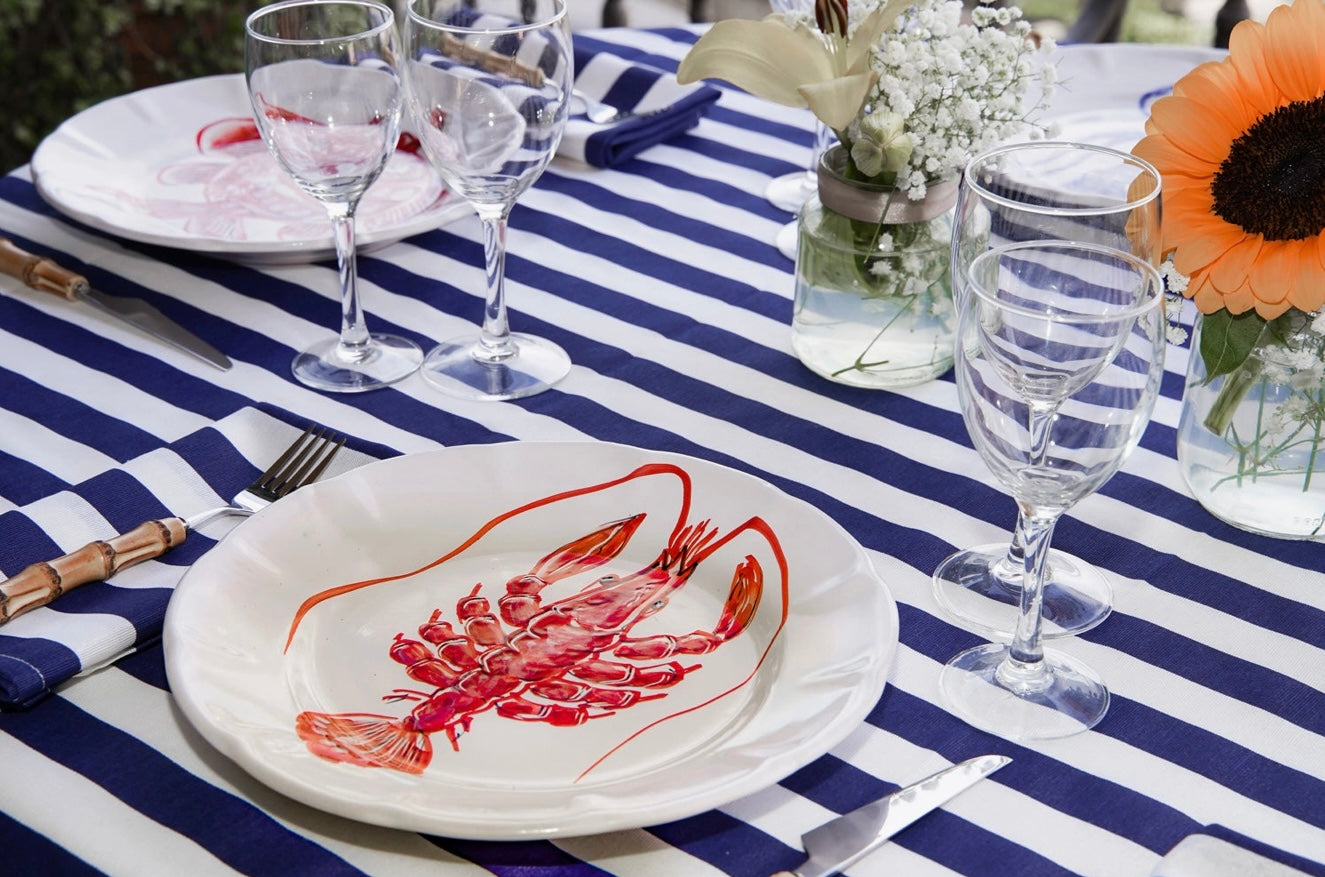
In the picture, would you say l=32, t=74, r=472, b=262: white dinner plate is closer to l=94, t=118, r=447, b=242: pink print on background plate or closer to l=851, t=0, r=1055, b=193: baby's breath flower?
l=94, t=118, r=447, b=242: pink print on background plate

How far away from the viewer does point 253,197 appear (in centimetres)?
132

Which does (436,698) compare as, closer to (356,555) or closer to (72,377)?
(356,555)

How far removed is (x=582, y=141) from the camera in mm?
1421

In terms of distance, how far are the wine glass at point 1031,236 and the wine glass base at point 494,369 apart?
35cm

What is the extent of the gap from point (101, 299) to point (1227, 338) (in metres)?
0.88

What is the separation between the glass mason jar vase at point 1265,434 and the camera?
853 millimetres

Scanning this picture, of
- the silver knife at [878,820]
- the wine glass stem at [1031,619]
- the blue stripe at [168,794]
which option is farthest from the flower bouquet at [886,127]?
the blue stripe at [168,794]

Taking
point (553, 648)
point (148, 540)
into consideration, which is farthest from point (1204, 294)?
point (148, 540)

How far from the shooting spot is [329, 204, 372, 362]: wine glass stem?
1.10 metres

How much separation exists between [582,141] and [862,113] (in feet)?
1.61

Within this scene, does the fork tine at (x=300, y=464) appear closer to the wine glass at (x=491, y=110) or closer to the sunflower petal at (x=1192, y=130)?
the wine glass at (x=491, y=110)

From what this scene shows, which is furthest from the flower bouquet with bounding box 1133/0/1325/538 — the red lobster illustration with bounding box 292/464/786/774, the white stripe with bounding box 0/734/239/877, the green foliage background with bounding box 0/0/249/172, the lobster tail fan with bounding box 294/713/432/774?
the green foliage background with bounding box 0/0/249/172

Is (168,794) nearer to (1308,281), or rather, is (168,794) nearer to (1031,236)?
(1031,236)

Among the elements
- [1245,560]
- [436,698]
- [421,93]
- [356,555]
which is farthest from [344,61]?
[1245,560]
